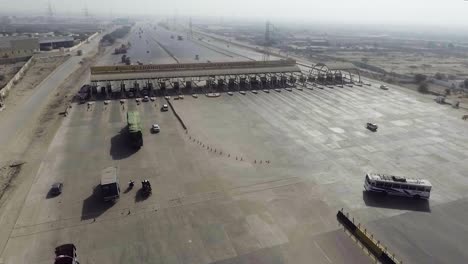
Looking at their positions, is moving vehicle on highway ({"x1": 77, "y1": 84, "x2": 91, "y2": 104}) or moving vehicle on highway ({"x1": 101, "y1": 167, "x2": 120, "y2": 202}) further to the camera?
moving vehicle on highway ({"x1": 77, "y1": 84, "x2": 91, "y2": 104})

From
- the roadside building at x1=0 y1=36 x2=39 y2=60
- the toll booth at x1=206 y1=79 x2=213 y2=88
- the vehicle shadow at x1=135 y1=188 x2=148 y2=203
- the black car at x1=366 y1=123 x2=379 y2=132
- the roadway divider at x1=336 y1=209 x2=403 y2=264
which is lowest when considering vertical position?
the roadway divider at x1=336 y1=209 x2=403 y2=264

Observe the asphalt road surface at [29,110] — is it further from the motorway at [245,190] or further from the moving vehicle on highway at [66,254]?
the moving vehicle on highway at [66,254]

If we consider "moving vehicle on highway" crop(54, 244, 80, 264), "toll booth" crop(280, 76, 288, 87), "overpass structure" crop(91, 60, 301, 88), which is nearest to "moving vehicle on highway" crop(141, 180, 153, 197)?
"moving vehicle on highway" crop(54, 244, 80, 264)

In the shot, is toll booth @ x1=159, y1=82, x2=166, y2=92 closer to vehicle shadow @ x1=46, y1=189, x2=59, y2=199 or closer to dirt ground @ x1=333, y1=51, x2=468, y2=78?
vehicle shadow @ x1=46, y1=189, x2=59, y2=199

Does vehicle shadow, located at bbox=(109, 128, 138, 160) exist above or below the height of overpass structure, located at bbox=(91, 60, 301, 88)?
below

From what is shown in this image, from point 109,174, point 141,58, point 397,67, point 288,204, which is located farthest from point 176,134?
point 397,67

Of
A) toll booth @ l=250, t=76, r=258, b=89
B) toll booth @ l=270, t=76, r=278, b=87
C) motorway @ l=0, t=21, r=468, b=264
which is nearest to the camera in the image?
motorway @ l=0, t=21, r=468, b=264

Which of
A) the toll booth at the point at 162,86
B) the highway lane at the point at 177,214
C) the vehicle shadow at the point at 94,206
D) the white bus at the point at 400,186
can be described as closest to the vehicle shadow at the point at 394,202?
the white bus at the point at 400,186

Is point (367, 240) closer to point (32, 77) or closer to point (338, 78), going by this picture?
point (338, 78)

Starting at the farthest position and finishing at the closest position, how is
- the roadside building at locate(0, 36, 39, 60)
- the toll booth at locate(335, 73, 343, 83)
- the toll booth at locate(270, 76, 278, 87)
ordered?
the roadside building at locate(0, 36, 39, 60) < the toll booth at locate(335, 73, 343, 83) < the toll booth at locate(270, 76, 278, 87)
